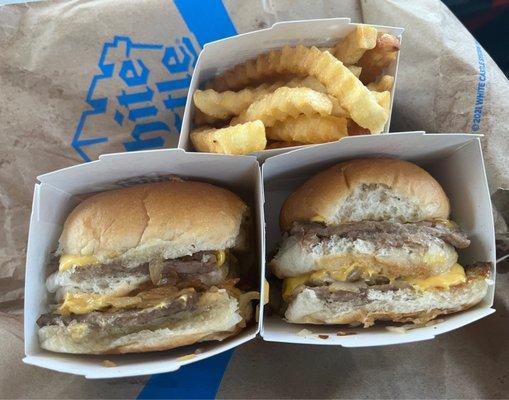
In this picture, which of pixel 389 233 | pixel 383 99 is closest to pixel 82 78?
pixel 383 99

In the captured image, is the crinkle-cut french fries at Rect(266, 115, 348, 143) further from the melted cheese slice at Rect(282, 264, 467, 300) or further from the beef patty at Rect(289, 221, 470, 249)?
the melted cheese slice at Rect(282, 264, 467, 300)

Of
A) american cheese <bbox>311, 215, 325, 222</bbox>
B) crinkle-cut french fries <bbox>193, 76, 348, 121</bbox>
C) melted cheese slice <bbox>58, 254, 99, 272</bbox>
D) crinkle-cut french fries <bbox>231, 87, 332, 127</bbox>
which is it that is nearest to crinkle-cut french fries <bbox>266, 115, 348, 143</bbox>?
crinkle-cut french fries <bbox>231, 87, 332, 127</bbox>

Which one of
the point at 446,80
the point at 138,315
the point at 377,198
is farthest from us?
the point at 446,80

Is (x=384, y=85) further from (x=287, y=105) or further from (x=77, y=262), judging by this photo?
(x=77, y=262)

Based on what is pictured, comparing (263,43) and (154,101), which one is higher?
(263,43)

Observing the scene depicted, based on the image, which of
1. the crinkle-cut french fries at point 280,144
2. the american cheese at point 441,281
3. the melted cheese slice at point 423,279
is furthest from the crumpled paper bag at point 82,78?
the american cheese at point 441,281

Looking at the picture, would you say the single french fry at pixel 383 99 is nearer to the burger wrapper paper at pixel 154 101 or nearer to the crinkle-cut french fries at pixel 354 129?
the crinkle-cut french fries at pixel 354 129

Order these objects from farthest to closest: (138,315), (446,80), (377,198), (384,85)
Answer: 1. (446,80)
2. (384,85)
3. (377,198)
4. (138,315)
